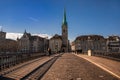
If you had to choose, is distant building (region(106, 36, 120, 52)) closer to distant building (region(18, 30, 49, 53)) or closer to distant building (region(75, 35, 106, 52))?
distant building (region(75, 35, 106, 52))

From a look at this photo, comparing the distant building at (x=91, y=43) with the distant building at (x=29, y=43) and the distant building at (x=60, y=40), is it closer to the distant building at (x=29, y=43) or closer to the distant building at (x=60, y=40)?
the distant building at (x=60, y=40)

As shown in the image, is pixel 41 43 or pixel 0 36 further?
pixel 41 43

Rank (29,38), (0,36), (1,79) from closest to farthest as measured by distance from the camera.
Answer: (1,79) → (0,36) → (29,38)

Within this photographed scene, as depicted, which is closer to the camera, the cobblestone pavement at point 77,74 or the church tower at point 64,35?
the cobblestone pavement at point 77,74

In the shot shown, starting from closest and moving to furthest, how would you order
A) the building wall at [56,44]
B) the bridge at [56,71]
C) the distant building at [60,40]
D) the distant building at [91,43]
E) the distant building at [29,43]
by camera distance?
the bridge at [56,71] → the distant building at [29,43] → the distant building at [91,43] → the distant building at [60,40] → the building wall at [56,44]

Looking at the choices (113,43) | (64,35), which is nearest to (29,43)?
(64,35)

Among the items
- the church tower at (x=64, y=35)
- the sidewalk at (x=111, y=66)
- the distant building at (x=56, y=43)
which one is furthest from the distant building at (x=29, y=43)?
the sidewalk at (x=111, y=66)

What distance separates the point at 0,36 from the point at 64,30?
51.4 meters

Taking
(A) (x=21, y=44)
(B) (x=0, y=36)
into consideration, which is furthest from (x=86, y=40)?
(B) (x=0, y=36)

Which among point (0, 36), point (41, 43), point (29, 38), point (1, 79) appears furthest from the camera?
point (41, 43)

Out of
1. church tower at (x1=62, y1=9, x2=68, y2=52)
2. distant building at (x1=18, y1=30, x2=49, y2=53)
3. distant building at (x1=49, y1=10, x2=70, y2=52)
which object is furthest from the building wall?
distant building at (x1=18, y1=30, x2=49, y2=53)

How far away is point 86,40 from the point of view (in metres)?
140

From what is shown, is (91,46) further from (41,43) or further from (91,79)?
(91,79)

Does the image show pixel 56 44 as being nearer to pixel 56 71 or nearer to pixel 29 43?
pixel 29 43
